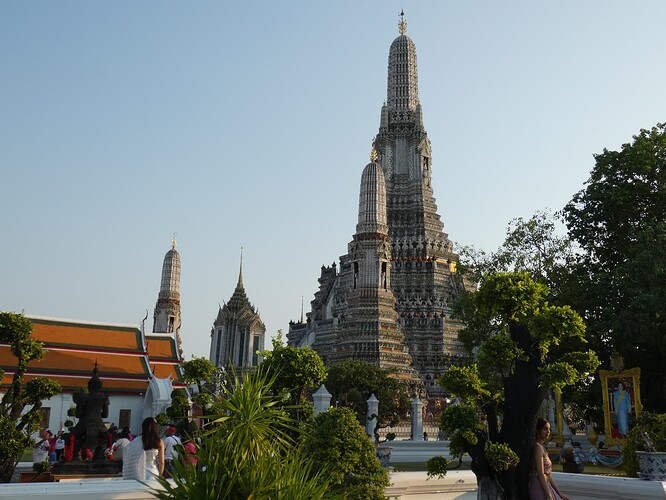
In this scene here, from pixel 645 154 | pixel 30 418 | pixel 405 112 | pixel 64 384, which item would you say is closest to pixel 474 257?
pixel 645 154

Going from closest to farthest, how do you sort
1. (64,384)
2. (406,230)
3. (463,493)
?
1. (463,493)
2. (64,384)
3. (406,230)

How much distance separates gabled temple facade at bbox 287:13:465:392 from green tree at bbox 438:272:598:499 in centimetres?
3716

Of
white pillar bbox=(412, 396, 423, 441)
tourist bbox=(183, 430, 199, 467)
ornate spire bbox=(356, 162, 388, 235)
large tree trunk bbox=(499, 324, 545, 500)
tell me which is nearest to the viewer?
tourist bbox=(183, 430, 199, 467)

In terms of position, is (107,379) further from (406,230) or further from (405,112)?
(405,112)

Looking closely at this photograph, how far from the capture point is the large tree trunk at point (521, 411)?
7449 mm

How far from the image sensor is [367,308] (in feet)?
154

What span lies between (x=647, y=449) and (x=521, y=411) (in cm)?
228

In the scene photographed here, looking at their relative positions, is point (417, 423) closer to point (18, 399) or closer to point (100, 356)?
point (100, 356)

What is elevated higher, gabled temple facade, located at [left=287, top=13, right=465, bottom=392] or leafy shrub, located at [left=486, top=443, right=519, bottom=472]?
gabled temple facade, located at [left=287, top=13, right=465, bottom=392]

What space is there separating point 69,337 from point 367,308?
20.9 m

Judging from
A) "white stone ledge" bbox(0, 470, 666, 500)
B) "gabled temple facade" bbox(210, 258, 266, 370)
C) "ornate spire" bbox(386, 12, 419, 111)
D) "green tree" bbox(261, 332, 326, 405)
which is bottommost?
"white stone ledge" bbox(0, 470, 666, 500)

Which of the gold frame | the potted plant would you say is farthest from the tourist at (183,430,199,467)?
the gold frame

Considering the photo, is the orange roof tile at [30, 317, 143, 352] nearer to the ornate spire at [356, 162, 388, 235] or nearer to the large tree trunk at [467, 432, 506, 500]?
the ornate spire at [356, 162, 388, 235]

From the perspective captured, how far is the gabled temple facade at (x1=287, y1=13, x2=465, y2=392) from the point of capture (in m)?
46.9
